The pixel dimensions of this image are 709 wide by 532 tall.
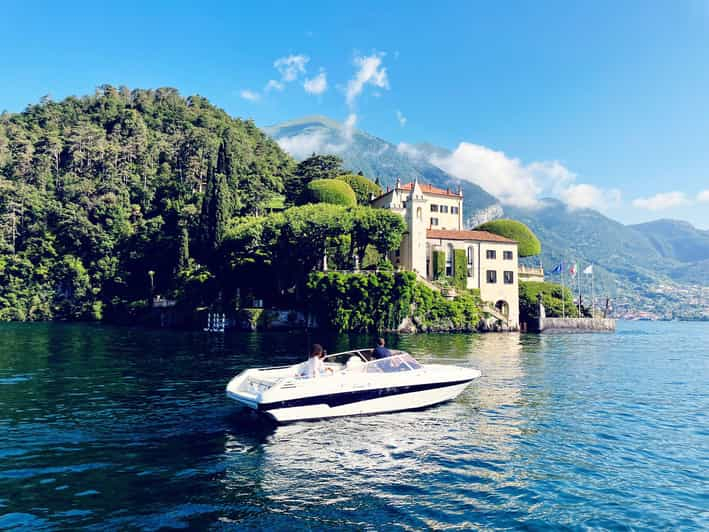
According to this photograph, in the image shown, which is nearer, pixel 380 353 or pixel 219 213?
pixel 380 353

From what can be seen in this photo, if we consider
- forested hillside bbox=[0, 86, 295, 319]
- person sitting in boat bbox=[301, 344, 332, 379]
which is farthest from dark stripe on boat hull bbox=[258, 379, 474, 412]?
forested hillside bbox=[0, 86, 295, 319]

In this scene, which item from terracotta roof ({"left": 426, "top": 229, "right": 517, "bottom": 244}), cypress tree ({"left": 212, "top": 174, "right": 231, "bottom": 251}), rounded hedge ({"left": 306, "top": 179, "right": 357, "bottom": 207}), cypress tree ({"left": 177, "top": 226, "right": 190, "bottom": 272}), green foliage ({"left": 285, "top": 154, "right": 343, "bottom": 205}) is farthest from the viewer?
green foliage ({"left": 285, "top": 154, "right": 343, "bottom": 205})

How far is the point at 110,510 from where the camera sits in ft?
33.9

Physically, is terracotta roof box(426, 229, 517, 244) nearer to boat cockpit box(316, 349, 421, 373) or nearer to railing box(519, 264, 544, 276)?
railing box(519, 264, 544, 276)

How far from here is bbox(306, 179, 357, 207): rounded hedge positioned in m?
86.2

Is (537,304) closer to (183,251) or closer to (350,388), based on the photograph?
(183,251)

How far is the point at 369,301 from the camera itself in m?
66.4

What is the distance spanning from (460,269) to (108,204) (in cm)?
7236

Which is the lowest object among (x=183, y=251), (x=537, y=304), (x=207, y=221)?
(x=537, y=304)

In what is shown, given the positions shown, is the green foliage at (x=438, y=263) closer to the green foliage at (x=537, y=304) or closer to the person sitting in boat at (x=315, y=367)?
Answer: the green foliage at (x=537, y=304)

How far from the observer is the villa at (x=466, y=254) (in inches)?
2913

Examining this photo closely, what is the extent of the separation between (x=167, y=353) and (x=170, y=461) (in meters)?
27.0

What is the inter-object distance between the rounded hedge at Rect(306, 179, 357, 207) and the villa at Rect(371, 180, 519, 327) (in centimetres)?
850

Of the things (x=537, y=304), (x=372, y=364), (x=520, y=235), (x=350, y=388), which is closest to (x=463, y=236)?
(x=537, y=304)
